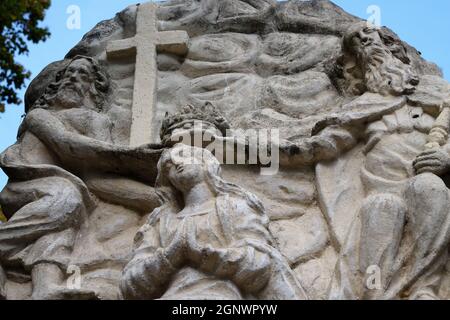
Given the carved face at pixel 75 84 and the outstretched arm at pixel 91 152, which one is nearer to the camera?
the outstretched arm at pixel 91 152

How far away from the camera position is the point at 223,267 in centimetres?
800

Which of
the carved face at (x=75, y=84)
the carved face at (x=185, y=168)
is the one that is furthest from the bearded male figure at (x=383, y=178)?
the carved face at (x=75, y=84)

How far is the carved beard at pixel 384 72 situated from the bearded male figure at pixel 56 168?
64.2 inches

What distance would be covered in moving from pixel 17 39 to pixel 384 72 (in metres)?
5.26

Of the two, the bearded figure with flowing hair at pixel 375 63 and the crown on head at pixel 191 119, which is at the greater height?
the bearded figure with flowing hair at pixel 375 63

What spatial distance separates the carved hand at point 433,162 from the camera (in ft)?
28.6

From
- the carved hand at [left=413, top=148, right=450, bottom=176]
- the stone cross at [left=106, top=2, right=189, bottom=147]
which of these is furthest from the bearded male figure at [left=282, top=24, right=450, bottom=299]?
the stone cross at [left=106, top=2, right=189, bottom=147]

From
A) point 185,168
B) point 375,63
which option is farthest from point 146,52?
point 185,168

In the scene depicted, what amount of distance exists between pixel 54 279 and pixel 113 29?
290cm

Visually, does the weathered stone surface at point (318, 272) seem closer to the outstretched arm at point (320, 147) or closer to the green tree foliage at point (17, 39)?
the outstretched arm at point (320, 147)

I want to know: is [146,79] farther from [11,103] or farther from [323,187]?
[11,103]
